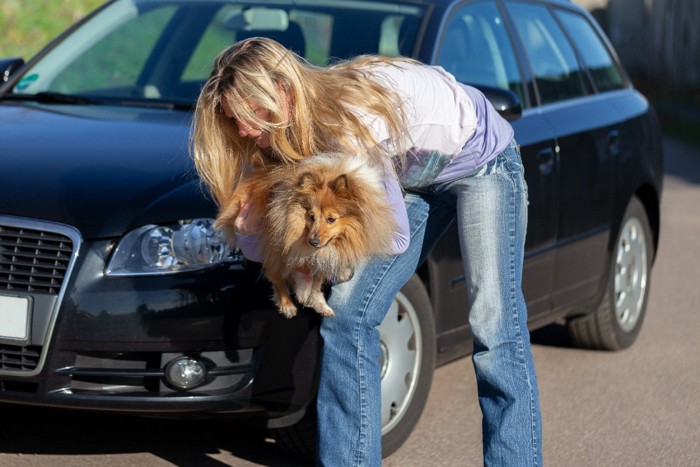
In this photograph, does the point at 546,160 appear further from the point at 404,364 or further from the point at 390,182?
the point at 390,182

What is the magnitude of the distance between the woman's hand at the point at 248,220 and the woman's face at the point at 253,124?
160 mm

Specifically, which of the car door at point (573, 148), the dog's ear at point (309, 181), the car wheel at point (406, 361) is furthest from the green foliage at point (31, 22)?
→ the dog's ear at point (309, 181)

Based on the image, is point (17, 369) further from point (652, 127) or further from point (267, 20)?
point (652, 127)

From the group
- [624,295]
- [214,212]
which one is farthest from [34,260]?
[624,295]

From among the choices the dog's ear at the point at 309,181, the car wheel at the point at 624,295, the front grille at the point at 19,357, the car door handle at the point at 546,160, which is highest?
the dog's ear at the point at 309,181

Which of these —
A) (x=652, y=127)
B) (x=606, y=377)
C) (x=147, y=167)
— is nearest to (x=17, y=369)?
(x=147, y=167)

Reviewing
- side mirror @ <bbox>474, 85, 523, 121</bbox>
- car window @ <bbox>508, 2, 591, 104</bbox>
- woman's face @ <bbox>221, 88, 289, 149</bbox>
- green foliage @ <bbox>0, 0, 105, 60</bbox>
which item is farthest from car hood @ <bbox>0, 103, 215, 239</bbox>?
green foliage @ <bbox>0, 0, 105, 60</bbox>

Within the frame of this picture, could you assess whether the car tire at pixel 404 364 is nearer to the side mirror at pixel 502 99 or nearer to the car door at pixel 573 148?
the side mirror at pixel 502 99

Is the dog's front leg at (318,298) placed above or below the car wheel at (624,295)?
above

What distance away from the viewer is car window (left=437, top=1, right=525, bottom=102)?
5.21 meters

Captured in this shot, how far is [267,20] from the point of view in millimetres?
5586

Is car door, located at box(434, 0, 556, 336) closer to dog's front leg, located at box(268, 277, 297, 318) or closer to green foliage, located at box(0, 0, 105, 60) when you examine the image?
dog's front leg, located at box(268, 277, 297, 318)

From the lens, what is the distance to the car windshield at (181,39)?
523 cm

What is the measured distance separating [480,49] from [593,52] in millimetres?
1311
